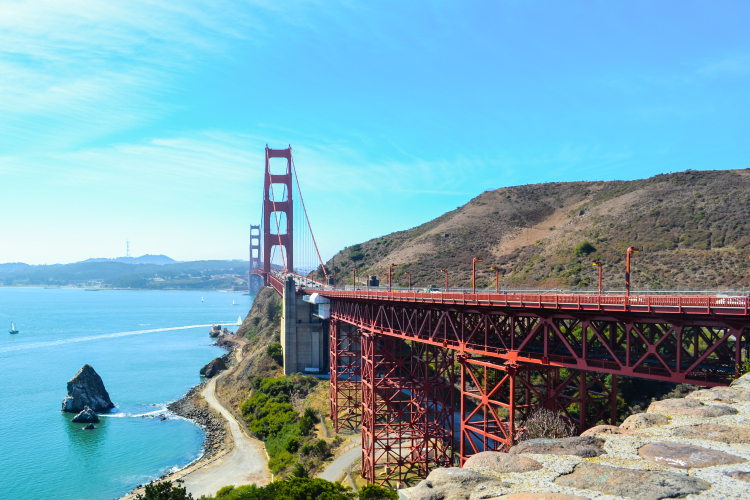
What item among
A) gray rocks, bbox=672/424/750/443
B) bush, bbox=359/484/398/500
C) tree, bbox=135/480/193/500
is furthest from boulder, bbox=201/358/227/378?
gray rocks, bbox=672/424/750/443

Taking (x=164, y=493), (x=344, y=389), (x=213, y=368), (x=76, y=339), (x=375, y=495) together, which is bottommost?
(x=213, y=368)

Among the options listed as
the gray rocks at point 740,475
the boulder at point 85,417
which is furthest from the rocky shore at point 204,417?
the gray rocks at point 740,475

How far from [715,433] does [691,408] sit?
5.06 ft

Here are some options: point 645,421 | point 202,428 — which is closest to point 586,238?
point 202,428

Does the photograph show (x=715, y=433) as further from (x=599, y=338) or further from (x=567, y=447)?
(x=599, y=338)

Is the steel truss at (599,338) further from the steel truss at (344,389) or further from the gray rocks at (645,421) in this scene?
the steel truss at (344,389)

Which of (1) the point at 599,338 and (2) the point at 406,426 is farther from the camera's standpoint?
(2) the point at 406,426

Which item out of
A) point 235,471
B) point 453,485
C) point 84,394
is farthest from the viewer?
point 84,394

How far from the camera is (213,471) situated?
34.8 m

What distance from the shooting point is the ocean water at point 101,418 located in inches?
1479

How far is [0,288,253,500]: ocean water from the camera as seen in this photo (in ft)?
123

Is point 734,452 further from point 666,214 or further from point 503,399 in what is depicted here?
point 666,214

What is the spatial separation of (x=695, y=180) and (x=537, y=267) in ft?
100

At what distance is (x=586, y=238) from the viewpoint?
65.9 meters
